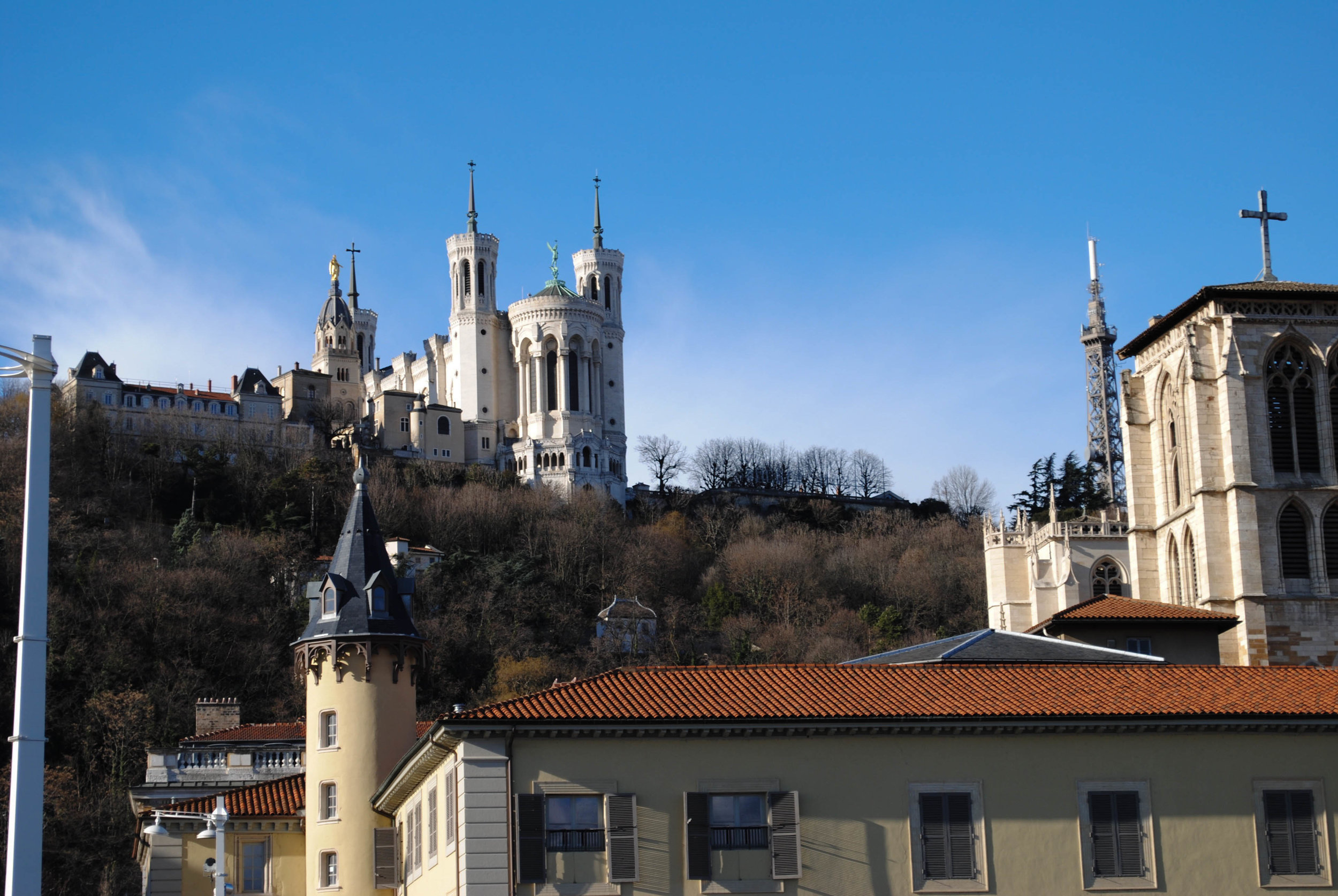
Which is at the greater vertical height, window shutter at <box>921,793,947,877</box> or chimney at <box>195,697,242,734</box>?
chimney at <box>195,697,242,734</box>

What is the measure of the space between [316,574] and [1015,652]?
7259 cm

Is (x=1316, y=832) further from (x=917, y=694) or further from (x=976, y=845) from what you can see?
(x=917, y=694)

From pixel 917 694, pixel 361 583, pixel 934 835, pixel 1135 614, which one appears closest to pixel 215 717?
pixel 361 583

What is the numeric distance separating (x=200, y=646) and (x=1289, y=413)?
57082 millimetres

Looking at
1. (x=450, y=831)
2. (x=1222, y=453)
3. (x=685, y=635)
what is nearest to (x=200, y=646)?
(x=685, y=635)

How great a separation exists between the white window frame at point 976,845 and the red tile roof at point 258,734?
24.7 m

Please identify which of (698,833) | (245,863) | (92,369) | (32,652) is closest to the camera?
(32,652)

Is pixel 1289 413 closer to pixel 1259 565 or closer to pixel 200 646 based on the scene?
pixel 1259 565

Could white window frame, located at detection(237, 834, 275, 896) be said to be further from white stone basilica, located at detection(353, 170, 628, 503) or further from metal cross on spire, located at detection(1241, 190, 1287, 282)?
white stone basilica, located at detection(353, 170, 628, 503)

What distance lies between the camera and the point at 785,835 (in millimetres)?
31047

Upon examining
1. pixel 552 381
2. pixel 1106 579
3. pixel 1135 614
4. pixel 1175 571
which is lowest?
pixel 1135 614

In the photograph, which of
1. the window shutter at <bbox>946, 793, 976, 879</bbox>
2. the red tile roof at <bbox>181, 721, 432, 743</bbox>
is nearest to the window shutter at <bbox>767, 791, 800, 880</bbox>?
the window shutter at <bbox>946, 793, 976, 879</bbox>

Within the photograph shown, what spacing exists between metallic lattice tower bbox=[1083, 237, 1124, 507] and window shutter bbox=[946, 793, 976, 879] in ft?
320

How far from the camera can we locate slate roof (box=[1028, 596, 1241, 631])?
1950 inches
